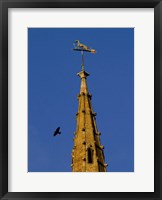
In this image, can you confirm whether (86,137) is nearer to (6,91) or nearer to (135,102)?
(135,102)

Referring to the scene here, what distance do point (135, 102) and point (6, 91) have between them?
181 cm

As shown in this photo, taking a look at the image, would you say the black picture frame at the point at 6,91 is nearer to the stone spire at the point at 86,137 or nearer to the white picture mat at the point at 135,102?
the white picture mat at the point at 135,102

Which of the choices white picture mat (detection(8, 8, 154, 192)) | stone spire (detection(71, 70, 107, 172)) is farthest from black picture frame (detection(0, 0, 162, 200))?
stone spire (detection(71, 70, 107, 172))

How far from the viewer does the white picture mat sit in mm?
7555

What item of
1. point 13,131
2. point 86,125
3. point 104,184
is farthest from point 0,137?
point 86,125

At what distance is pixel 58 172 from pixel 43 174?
0.70 feet

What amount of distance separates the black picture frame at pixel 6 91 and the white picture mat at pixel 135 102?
0.07m

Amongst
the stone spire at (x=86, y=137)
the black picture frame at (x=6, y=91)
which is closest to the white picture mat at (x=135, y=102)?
the black picture frame at (x=6, y=91)

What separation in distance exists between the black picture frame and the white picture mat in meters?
0.07

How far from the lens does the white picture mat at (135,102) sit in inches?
297

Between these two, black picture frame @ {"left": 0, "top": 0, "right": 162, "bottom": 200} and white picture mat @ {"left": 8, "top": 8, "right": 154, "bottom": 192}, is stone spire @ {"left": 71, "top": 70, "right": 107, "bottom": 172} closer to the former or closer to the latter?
white picture mat @ {"left": 8, "top": 8, "right": 154, "bottom": 192}

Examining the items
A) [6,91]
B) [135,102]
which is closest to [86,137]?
[135,102]

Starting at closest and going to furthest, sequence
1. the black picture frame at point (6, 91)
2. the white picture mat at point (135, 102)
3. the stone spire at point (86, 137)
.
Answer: the black picture frame at point (6, 91)
the white picture mat at point (135, 102)
the stone spire at point (86, 137)

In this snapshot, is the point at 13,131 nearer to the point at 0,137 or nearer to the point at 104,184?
the point at 0,137
